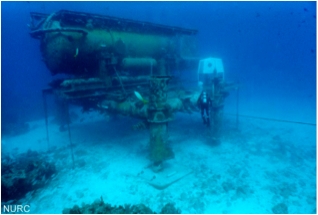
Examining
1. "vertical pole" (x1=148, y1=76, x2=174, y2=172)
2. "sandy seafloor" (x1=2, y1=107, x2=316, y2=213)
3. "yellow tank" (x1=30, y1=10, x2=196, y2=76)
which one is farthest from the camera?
"yellow tank" (x1=30, y1=10, x2=196, y2=76)

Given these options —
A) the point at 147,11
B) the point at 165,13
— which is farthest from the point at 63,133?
the point at 165,13

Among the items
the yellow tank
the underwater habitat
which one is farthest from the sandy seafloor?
the yellow tank

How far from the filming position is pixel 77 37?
311 inches

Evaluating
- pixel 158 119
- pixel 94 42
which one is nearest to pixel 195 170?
pixel 158 119

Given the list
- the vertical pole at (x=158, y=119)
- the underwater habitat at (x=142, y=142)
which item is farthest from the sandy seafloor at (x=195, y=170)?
the vertical pole at (x=158, y=119)

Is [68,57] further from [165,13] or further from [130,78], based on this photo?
[165,13]

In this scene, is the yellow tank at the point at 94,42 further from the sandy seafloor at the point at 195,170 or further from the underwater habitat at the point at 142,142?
the sandy seafloor at the point at 195,170

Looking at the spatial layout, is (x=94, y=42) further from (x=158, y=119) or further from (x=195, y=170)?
(x=195, y=170)

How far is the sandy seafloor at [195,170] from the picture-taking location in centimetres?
543

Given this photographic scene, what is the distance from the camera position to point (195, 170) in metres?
6.91

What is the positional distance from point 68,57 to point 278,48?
66067 millimetres

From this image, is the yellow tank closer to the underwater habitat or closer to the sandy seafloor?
the underwater habitat

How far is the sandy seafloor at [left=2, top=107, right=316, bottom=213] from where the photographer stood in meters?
5.43

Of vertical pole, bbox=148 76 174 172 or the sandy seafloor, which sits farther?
vertical pole, bbox=148 76 174 172
